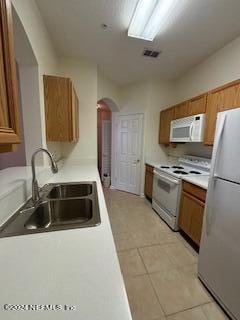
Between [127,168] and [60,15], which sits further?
[127,168]

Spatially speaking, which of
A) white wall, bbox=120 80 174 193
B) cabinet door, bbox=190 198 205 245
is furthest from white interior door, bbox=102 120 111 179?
cabinet door, bbox=190 198 205 245

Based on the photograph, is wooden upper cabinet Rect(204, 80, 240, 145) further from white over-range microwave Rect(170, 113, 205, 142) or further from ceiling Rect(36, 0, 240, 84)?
ceiling Rect(36, 0, 240, 84)

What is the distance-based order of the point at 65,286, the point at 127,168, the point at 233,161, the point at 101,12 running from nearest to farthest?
1. the point at 65,286
2. the point at 233,161
3. the point at 101,12
4. the point at 127,168

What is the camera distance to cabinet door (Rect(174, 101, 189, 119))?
2652mm

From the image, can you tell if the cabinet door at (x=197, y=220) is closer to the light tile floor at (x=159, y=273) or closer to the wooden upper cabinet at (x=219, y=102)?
the light tile floor at (x=159, y=273)

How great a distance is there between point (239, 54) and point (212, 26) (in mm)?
540

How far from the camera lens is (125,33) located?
2.09 m

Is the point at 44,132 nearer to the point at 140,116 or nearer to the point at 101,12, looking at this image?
the point at 101,12

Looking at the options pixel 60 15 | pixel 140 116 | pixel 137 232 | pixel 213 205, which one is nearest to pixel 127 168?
pixel 140 116

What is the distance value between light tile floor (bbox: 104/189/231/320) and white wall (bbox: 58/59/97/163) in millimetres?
1408

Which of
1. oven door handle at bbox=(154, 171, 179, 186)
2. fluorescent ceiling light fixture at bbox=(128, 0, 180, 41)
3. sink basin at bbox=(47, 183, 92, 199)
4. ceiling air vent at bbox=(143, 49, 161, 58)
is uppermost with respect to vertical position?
ceiling air vent at bbox=(143, 49, 161, 58)

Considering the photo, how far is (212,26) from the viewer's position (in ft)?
6.33

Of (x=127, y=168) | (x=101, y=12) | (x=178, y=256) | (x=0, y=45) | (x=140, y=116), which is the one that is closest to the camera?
(x=0, y=45)

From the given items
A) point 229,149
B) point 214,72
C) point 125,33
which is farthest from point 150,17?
point 229,149
